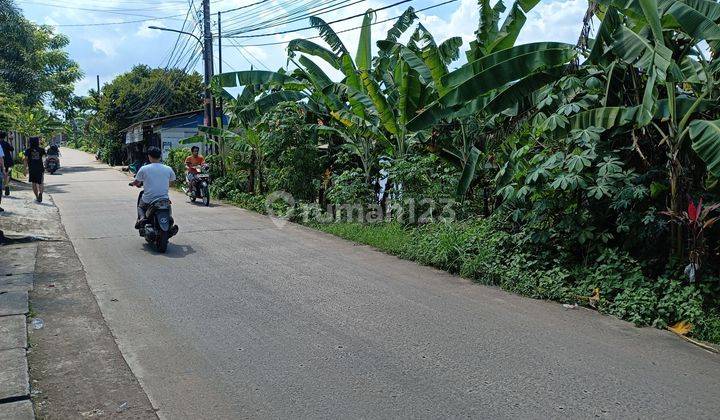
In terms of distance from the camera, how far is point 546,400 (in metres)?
4.04

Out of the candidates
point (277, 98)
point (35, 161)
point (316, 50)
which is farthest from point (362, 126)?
point (35, 161)

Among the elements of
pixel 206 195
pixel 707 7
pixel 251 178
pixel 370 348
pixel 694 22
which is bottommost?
pixel 370 348

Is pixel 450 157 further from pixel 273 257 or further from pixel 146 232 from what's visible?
pixel 146 232

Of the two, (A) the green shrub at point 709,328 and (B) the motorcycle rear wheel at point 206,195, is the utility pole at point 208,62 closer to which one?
(B) the motorcycle rear wheel at point 206,195

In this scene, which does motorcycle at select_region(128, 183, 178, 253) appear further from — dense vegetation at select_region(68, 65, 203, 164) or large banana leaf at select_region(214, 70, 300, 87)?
dense vegetation at select_region(68, 65, 203, 164)

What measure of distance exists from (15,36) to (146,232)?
2179 centimetres

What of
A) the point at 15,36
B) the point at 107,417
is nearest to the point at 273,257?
the point at 107,417

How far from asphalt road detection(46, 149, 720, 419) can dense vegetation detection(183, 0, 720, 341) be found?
56cm

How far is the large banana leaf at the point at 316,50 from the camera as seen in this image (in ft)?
41.8

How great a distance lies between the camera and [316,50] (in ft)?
42.1

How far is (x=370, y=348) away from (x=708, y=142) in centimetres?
377

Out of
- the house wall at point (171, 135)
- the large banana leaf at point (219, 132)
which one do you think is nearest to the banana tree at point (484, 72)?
the large banana leaf at point (219, 132)

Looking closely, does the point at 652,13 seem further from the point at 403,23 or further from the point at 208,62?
the point at 208,62

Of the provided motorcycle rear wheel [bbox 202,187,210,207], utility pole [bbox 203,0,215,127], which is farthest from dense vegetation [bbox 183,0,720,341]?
utility pole [bbox 203,0,215,127]
